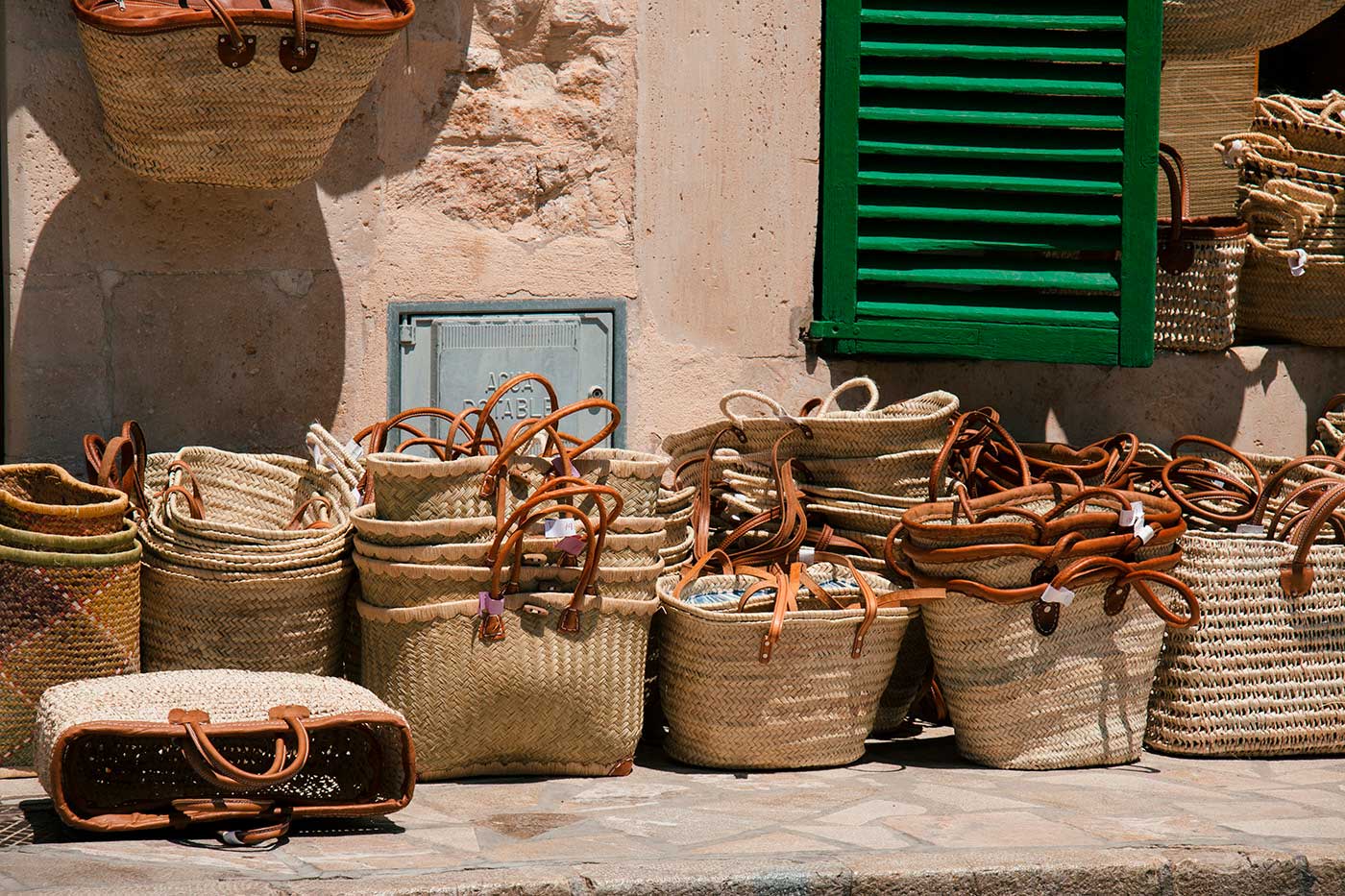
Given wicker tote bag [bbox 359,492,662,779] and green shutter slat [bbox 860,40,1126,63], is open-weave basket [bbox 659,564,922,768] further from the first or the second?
green shutter slat [bbox 860,40,1126,63]

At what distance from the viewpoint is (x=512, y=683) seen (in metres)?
4.75

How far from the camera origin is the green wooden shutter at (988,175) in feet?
19.9

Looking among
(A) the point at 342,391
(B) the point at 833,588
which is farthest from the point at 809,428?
(A) the point at 342,391

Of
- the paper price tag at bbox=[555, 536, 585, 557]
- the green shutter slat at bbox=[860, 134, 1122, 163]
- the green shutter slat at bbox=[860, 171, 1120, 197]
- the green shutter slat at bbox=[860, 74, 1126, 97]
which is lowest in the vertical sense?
the paper price tag at bbox=[555, 536, 585, 557]

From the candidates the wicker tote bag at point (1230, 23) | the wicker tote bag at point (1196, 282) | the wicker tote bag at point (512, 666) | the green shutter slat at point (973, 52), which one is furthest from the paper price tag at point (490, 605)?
the wicker tote bag at point (1230, 23)

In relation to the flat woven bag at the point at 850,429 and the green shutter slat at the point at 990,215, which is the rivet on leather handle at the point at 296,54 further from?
the green shutter slat at the point at 990,215

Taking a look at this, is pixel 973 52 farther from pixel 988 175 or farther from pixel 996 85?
pixel 988 175

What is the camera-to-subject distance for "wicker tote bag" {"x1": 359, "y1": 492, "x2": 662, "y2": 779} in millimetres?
4723

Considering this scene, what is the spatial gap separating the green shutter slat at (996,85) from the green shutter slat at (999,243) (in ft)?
1.50

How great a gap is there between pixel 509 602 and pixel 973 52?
2.54 m

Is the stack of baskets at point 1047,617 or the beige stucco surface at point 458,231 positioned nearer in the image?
the stack of baskets at point 1047,617

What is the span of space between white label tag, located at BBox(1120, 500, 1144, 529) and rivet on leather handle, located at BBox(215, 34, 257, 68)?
2.59 m

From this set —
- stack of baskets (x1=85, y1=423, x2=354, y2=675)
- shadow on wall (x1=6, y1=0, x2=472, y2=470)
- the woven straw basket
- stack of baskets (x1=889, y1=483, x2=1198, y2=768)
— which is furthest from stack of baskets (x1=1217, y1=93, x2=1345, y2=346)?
stack of baskets (x1=85, y1=423, x2=354, y2=675)

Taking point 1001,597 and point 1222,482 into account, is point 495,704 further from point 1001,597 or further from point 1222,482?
point 1222,482
